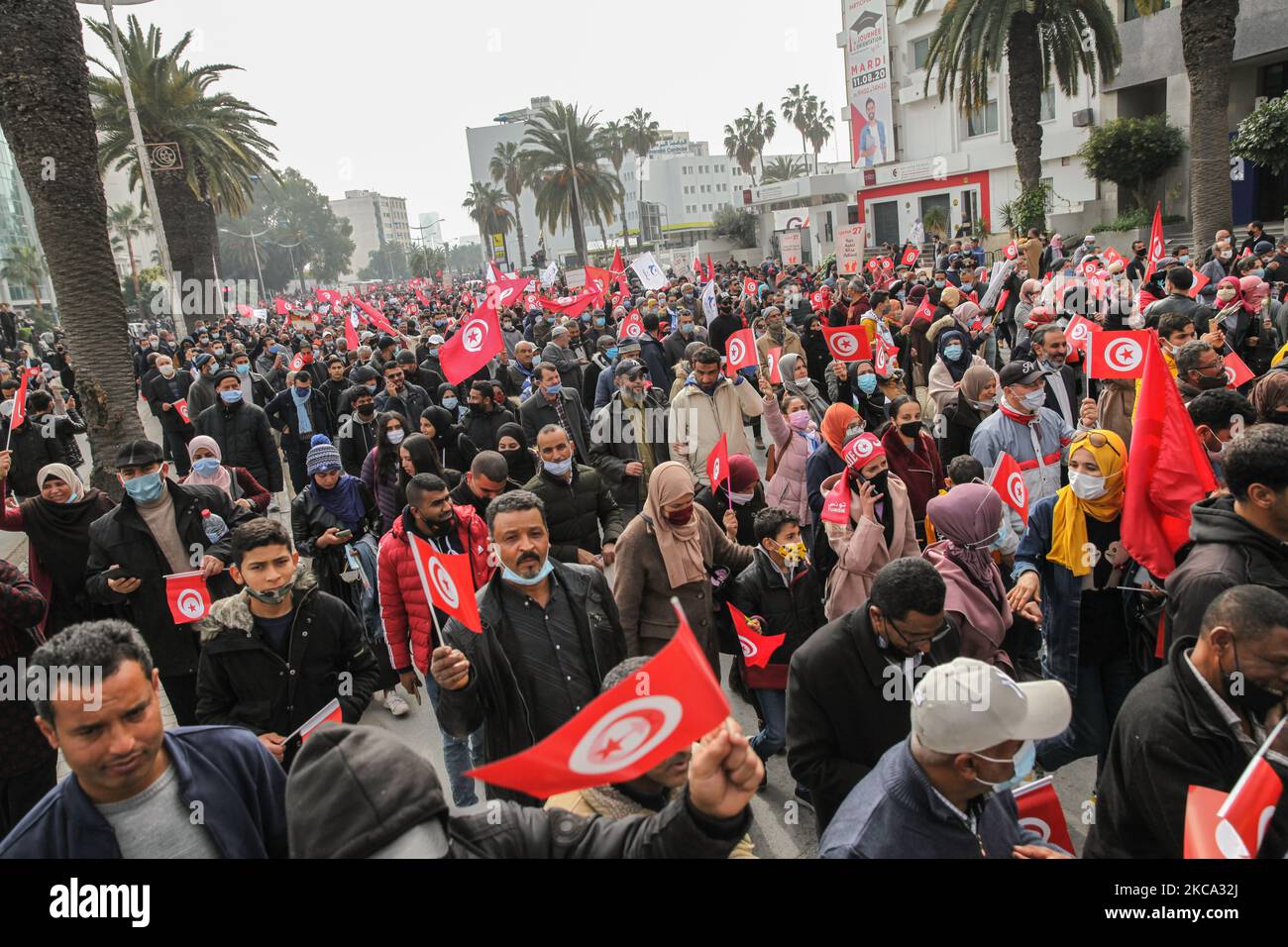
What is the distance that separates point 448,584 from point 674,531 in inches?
51.7

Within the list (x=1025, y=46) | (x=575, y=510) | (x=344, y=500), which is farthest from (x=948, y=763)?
(x=1025, y=46)

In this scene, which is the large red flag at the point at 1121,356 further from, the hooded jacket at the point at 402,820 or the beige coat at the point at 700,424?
the hooded jacket at the point at 402,820

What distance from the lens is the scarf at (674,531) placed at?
4152mm

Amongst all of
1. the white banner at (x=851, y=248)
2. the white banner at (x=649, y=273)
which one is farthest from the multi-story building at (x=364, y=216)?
the white banner at (x=649, y=273)

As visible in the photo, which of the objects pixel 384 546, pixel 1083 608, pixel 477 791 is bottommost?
pixel 477 791

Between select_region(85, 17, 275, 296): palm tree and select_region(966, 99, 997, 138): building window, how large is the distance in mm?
29389

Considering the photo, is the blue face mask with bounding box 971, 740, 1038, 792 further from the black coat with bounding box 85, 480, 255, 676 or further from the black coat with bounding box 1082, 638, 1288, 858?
the black coat with bounding box 85, 480, 255, 676

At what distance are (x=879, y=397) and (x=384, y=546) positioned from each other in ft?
15.6

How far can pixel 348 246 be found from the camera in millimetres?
112312

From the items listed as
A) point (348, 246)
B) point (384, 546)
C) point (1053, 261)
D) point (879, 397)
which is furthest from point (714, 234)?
point (348, 246)

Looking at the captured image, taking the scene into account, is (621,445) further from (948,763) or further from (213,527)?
(948,763)

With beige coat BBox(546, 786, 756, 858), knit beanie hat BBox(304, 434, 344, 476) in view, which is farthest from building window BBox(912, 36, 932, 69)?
beige coat BBox(546, 786, 756, 858)

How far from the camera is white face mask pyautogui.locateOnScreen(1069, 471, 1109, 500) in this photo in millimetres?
3904

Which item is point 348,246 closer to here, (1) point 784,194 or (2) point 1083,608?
(1) point 784,194
